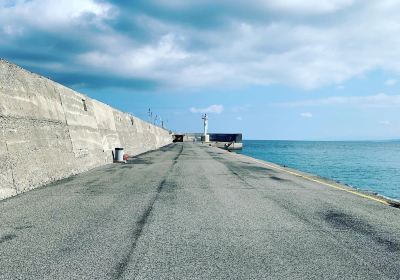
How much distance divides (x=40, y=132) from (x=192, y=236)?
8.18 meters

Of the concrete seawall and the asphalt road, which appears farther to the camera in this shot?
the concrete seawall

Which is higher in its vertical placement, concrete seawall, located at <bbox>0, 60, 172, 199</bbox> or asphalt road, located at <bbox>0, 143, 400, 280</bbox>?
concrete seawall, located at <bbox>0, 60, 172, 199</bbox>

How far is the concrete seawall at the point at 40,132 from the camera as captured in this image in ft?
32.0

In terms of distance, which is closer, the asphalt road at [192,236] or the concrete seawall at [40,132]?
the asphalt road at [192,236]

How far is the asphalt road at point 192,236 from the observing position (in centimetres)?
→ 451

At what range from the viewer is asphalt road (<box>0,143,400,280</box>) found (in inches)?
177

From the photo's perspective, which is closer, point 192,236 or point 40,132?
point 192,236

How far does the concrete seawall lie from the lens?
384 inches

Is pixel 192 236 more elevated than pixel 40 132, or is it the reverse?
pixel 40 132

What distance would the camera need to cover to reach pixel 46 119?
42.3 ft

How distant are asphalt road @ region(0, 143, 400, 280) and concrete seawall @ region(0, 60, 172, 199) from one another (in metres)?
0.86

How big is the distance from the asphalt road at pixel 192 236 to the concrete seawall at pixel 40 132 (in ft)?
2.83

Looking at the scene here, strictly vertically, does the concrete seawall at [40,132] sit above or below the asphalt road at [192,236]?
above

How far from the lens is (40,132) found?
39.2 ft
